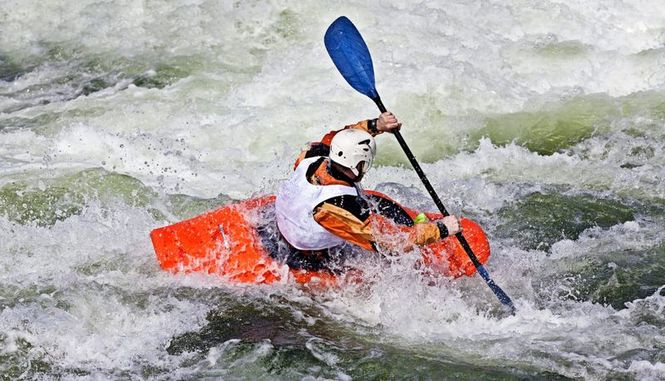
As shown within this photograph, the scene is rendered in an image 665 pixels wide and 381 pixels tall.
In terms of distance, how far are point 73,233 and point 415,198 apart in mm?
2295

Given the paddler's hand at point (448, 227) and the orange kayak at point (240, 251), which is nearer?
the paddler's hand at point (448, 227)

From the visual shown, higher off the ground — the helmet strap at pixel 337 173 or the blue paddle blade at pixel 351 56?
the blue paddle blade at pixel 351 56

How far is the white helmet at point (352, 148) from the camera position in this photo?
4.71 metres

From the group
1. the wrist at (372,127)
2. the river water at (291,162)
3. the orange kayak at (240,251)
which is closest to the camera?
the river water at (291,162)

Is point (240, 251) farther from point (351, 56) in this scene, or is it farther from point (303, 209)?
point (351, 56)

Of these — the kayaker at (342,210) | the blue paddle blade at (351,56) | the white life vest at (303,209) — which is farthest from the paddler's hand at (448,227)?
the blue paddle blade at (351,56)

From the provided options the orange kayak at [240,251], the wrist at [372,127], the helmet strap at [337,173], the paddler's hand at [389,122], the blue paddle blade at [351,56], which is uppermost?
the blue paddle blade at [351,56]

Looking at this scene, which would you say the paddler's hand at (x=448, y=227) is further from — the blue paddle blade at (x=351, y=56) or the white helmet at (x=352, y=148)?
the blue paddle blade at (x=351, y=56)

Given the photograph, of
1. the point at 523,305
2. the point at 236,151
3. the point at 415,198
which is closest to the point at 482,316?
the point at 523,305

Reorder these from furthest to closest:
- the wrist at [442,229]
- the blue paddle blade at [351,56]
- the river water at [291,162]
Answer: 1. the blue paddle blade at [351,56]
2. the wrist at [442,229]
3. the river water at [291,162]

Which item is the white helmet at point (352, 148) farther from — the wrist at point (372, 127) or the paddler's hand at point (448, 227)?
the wrist at point (372, 127)

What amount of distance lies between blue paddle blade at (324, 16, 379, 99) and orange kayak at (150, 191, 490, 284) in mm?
674

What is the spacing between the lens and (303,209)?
492 centimetres

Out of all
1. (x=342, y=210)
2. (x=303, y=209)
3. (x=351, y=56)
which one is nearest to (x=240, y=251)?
(x=303, y=209)
